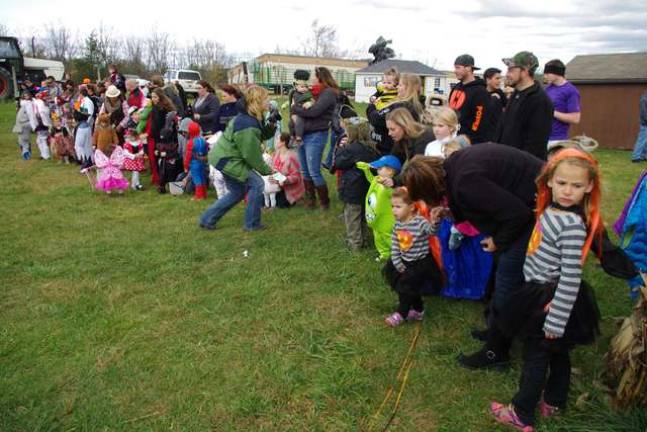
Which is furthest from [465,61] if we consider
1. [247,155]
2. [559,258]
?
[559,258]

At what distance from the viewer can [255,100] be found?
18.6 ft

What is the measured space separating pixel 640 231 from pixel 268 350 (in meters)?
2.60

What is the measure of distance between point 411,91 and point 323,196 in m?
2.14

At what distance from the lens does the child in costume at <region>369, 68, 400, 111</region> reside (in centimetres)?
552

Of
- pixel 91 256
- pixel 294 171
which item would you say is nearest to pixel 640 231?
pixel 294 171

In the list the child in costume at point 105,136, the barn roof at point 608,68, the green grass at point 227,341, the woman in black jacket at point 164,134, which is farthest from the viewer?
the barn roof at point 608,68

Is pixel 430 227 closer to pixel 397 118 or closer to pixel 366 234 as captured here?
pixel 397 118

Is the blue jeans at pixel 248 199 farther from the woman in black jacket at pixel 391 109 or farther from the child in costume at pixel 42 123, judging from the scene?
the child in costume at pixel 42 123

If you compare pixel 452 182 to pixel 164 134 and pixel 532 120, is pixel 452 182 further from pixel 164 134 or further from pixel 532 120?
pixel 164 134

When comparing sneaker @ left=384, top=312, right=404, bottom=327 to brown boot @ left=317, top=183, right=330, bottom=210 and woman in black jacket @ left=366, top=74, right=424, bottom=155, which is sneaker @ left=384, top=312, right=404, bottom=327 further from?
brown boot @ left=317, top=183, right=330, bottom=210

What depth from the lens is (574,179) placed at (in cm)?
227

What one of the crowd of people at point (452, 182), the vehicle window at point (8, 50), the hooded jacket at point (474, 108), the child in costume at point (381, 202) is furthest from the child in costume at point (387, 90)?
the vehicle window at point (8, 50)

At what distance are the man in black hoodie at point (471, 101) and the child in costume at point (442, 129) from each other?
1.08 meters

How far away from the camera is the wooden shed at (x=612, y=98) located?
1238 centimetres
